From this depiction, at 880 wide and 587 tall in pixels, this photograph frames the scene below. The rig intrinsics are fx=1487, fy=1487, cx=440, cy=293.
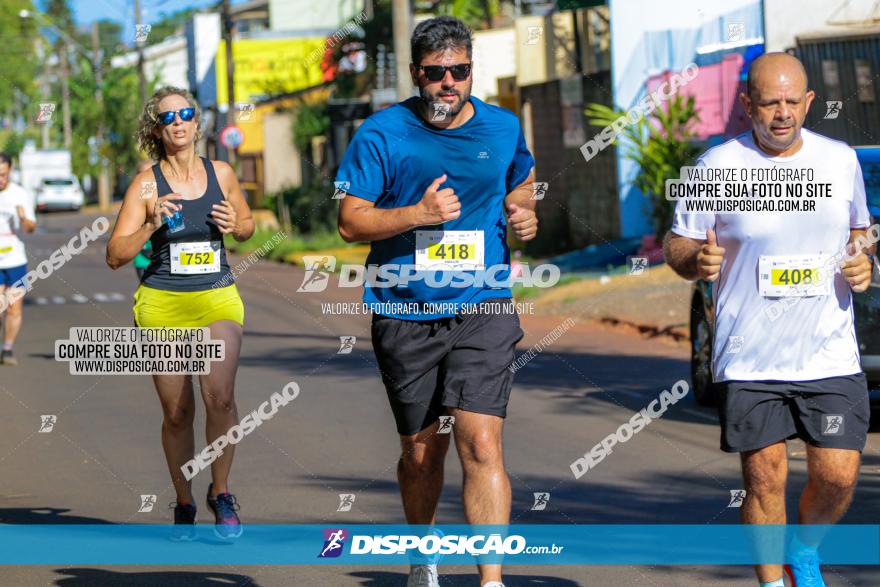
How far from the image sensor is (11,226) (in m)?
14.2

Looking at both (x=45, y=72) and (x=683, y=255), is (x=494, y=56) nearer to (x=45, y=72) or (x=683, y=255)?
(x=683, y=255)

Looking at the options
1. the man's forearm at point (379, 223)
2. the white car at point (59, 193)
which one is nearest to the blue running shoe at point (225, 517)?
the man's forearm at point (379, 223)

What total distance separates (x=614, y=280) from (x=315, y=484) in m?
12.1

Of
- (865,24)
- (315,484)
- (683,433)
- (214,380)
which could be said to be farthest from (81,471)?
(865,24)

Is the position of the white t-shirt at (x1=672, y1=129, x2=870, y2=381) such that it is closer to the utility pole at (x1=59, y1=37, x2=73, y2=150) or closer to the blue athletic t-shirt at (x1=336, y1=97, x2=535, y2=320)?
the blue athletic t-shirt at (x1=336, y1=97, x2=535, y2=320)

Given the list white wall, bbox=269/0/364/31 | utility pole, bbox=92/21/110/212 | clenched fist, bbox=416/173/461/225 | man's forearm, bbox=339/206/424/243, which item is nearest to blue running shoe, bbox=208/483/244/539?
man's forearm, bbox=339/206/424/243

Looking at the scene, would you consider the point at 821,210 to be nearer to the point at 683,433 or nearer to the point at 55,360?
the point at 683,433

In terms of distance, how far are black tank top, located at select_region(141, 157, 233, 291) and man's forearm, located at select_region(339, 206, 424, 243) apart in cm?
142

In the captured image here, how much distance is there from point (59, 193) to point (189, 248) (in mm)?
64771

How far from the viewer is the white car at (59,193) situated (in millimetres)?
68125

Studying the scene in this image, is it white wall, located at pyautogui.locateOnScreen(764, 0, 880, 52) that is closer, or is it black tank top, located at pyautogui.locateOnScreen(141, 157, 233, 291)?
black tank top, located at pyautogui.locateOnScreen(141, 157, 233, 291)

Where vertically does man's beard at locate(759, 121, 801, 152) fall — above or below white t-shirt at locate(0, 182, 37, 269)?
above

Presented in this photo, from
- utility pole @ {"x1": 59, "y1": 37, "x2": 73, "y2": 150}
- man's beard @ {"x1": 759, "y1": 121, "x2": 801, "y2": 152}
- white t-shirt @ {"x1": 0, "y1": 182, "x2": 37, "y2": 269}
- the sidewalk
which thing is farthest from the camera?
utility pole @ {"x1": 59, "y1": 37, "x2": 73, "y2": 150}

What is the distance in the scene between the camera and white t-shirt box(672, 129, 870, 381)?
4930 millimetres
